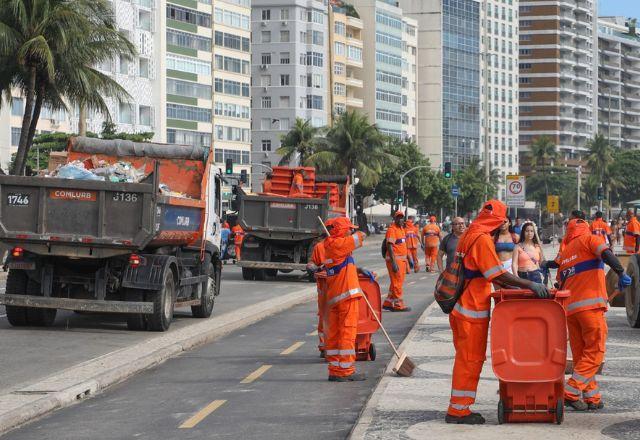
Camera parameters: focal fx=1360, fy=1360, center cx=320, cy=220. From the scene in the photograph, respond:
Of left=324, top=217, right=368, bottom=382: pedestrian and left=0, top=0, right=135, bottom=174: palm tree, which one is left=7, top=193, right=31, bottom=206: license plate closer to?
left=324, top=217, right=368, bottom=382: pedestrian

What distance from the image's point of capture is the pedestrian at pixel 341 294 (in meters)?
14.3

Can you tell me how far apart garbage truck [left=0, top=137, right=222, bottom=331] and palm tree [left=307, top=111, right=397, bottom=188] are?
73.6 meters

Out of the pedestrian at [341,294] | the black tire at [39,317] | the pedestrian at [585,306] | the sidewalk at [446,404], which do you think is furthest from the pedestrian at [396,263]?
the pedestrian at [585,306]

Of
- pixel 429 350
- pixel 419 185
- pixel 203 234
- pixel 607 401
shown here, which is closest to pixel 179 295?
pixel 203 234

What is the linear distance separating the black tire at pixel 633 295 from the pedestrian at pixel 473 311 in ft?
31.5

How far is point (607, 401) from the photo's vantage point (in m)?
12.0

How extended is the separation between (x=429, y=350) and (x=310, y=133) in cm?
8184

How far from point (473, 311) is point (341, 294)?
12.6ft

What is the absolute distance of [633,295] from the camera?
20344mm

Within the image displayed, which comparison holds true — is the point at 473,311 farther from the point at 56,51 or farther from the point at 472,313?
the point at 56,51

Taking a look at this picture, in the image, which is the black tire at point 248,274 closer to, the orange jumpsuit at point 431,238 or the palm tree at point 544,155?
→ the orange jumpsuit at point 431,238

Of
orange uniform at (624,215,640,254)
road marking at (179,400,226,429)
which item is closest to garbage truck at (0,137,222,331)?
road marking at (179,400,226,429)

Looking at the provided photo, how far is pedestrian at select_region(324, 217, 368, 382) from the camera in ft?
46.8

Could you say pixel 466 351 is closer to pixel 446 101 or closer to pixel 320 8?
pixel 320 8
